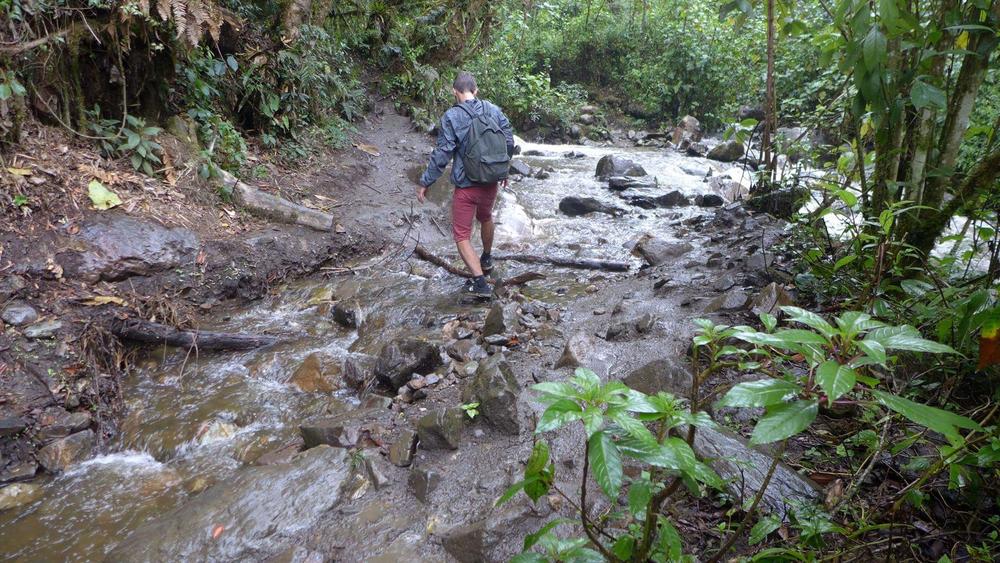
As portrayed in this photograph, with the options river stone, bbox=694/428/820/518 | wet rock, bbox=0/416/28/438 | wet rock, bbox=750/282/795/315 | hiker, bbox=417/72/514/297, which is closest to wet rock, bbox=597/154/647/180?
hiker, bbox=417/72/514/297

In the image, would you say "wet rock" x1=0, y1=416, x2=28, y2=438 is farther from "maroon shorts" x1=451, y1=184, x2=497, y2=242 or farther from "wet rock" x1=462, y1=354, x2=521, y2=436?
"maroon shorts" x1=451, y1=184, x2=497, y2=242

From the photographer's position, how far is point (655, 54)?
21234 mm

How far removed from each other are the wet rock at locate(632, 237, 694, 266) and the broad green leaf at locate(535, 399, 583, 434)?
5353 mm

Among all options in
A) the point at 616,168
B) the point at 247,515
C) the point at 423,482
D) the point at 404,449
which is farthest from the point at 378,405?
the point at 616,168

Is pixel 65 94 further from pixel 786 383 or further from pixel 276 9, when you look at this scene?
pixel 786 383

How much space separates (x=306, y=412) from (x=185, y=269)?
2319 mm

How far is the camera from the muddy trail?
104 inches

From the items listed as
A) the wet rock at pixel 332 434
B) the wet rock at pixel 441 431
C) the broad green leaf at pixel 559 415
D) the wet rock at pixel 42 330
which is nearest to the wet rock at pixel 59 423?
the wet rock at pixel 42 330

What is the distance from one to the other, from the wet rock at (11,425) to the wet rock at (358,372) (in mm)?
2029

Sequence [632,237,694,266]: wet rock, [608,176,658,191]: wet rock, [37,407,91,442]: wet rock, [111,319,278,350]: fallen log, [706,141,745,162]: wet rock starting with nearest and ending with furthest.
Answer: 1. [37,407,91,442]: wet rock
2. [111,319,278,350]: fallen log
3. [632,237,694,266]: wet rock
4. [608,176,658,191]: wet rock
5. [706,141,745,162]: wet rock

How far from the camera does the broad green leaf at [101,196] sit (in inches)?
191

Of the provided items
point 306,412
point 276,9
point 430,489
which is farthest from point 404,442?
point 276,9

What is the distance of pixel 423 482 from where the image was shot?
286 centimetres

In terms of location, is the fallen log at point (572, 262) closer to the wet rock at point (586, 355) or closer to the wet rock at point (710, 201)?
the wet rock at point (586, 355)
